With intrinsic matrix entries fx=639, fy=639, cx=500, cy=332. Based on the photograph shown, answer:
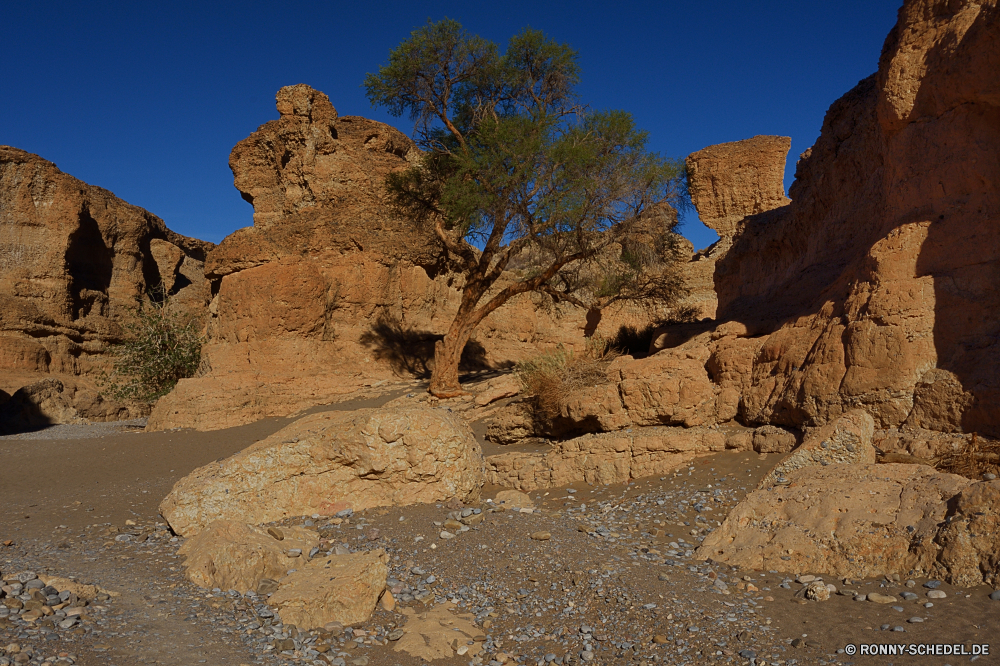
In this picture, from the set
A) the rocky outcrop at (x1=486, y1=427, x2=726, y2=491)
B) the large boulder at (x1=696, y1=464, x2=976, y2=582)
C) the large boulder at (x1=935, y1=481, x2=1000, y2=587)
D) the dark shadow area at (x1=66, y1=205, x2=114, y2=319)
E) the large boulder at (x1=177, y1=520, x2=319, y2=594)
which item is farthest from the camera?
the dark shadow area at (x1=66, y1=205, x2=114, y2=319)

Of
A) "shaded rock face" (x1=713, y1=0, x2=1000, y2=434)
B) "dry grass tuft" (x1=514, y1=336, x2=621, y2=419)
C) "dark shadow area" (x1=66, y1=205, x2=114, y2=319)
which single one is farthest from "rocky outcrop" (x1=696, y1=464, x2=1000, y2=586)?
"dark shadow area" (x1=66, y1=205, x2=114, y2=319)

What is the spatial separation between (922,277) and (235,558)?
6.28 m

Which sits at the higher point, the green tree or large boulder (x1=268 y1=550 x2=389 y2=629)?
the green tree

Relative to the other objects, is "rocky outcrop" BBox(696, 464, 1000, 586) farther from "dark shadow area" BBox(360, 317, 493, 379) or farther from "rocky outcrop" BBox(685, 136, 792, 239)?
"rocky outcrop" BBox(685, 136, 792, 239)

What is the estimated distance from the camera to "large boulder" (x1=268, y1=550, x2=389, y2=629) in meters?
3.89

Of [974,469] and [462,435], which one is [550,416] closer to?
[462,435]

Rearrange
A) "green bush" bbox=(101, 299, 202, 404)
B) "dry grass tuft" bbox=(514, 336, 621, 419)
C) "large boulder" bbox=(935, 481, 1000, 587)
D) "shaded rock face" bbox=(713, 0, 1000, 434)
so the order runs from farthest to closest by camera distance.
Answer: "green bush" bbox=(101, 299, 202, 404), "dry grass tuft" bbox=(514, 336, 621, 419), "shaded rock face" bbox=(713, 0, 1000, 434), "large boulder" bbox=(935, 481, 1000, 587)

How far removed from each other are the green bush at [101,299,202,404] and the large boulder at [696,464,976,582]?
1638 cm

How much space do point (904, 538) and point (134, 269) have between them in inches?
1010

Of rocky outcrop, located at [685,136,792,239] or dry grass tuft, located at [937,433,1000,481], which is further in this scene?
rocky outcrop, located at [685,136,792,239]

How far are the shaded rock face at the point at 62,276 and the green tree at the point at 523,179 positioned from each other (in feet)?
39.3

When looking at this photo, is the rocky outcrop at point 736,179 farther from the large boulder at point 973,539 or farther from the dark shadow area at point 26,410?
the dark shadow area at point 26,410

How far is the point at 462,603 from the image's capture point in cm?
425

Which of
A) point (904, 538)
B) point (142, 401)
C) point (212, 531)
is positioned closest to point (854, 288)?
point (904, 538)
